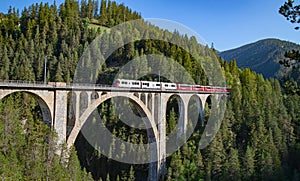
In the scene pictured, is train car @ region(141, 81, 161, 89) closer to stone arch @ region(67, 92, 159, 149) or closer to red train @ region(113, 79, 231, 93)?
red train @ region(113, 79, 231, 93)

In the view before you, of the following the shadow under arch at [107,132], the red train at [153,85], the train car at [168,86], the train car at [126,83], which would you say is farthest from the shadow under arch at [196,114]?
the train car at [126,83]

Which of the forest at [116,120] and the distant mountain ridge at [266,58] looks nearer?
the forest at [116,120]

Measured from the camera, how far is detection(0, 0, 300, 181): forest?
14742 millimetres

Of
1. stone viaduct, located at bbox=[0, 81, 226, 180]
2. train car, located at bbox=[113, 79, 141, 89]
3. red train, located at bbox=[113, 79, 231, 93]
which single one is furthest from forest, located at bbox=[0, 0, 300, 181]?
train car, located at bbox=[113, 79, 141, 89]

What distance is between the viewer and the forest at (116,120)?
14.7 metres

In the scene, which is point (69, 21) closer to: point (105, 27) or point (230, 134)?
point (105, 27)

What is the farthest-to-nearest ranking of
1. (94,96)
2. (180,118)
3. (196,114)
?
(196,114) < (180,118) < (94,96)

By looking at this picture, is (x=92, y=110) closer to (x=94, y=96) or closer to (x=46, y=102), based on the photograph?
(x=94, y=96)

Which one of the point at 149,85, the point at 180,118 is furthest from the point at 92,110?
the point at 180,118

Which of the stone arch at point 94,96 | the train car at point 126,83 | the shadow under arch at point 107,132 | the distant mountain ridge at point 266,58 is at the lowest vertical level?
the shadow under arch at point 107,132

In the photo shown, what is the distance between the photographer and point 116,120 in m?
39.0

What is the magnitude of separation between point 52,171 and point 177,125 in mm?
20464

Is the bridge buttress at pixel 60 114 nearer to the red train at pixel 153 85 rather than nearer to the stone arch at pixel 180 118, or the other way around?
the red train at pixel 153 85

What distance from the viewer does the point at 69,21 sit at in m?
55.5
